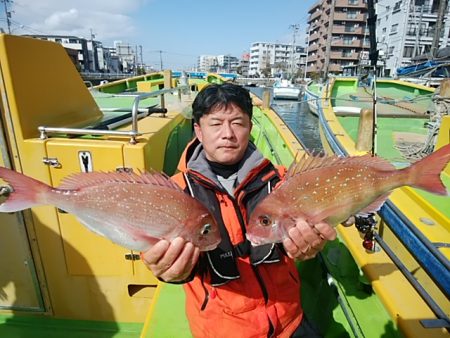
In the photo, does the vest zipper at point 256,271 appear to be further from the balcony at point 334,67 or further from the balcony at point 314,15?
the balcony at point 314,15

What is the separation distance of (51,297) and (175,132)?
2.24 metres

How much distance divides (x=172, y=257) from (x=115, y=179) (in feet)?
1.57

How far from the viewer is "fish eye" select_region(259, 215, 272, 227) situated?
4.64 feet

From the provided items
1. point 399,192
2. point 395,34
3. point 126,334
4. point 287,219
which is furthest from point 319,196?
point 395,34

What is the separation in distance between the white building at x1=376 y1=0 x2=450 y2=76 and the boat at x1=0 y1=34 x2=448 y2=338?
1941 inches

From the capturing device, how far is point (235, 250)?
163 cm

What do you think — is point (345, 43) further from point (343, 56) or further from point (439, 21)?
point (439, 21)

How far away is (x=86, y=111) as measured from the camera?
3.06m

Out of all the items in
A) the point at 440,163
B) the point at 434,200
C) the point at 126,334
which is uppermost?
the point at 440,163

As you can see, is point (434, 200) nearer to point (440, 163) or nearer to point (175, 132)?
point (440, 163)


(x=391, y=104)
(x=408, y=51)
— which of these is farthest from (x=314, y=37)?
(x=391, y=104)

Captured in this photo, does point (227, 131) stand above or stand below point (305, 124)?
above

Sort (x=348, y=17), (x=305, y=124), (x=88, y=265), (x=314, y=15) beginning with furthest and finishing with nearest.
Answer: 1. (x=314, y=15)
2. (x=348, y=17)
3. (x=305, y=124)
4. (x=88, y=265)

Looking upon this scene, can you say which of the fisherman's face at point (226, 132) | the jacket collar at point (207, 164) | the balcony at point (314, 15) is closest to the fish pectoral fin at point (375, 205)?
the jacket collar at point (207, 164)
